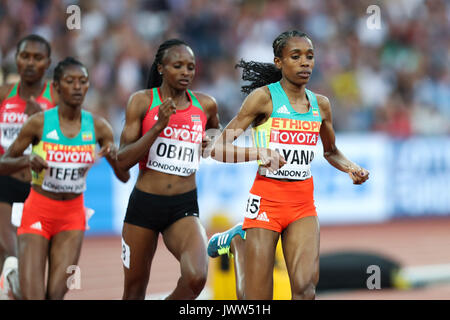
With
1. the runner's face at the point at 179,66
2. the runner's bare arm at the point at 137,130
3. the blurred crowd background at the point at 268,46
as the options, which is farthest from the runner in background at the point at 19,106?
the blurred crowd background at the point at 268,46

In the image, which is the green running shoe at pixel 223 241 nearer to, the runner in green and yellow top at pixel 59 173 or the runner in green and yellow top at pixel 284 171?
the runner in green and yellow top at pixel 284 171

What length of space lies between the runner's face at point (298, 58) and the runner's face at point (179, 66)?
2.83 ft

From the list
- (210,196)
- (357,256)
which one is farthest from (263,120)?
(210,196)

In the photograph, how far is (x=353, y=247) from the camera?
12.8 m

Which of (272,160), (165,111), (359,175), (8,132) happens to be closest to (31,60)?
(8,132)

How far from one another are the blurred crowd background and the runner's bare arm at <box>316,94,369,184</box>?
678cm

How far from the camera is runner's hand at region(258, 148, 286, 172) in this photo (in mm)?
5332

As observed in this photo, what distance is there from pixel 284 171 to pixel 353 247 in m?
7.38

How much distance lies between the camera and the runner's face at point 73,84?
673cm

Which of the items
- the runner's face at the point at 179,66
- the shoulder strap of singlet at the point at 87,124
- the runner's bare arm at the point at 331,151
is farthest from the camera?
the shoulder strap of singlet at the point at 87,124

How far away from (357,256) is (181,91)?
4.98 metres

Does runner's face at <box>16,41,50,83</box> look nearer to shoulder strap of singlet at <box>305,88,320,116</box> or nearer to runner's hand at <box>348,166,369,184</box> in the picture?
shoulder strap of singlet at <box>305,88,320,116</box>

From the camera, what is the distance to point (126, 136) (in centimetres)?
625
